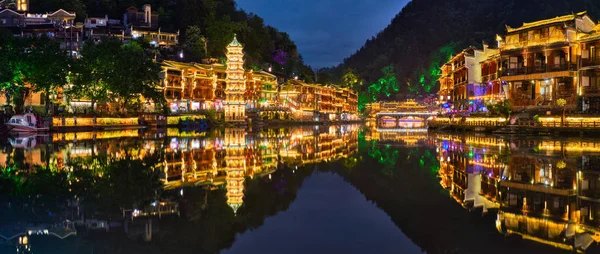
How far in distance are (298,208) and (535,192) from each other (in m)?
6.19

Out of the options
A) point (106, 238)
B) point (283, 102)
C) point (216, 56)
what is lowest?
point (106, 238)

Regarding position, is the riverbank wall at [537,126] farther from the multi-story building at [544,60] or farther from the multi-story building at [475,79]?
the multi-story building at [475,79]

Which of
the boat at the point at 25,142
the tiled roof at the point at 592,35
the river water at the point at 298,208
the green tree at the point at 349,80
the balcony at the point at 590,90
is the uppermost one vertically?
the green tree at the point at 349,80

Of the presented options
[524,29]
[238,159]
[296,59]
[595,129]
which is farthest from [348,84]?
[238,159]

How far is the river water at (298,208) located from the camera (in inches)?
319

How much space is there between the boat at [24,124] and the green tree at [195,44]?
5542 cm

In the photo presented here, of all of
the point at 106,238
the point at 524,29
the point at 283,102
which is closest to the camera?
the point at 106,238

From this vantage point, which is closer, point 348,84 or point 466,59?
point 466,59

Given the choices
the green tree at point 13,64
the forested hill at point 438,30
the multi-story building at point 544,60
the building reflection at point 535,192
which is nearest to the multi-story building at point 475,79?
the multi-story building at point 544,60

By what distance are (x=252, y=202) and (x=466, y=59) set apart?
59.6 metres

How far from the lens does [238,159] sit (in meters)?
22.4

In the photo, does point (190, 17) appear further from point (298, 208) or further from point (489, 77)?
point (298, 208)

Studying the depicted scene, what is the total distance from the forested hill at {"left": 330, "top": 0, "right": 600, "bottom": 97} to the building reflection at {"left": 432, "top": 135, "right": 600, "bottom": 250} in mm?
110405

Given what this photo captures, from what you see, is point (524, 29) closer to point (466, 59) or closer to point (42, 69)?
point (466, 59)
